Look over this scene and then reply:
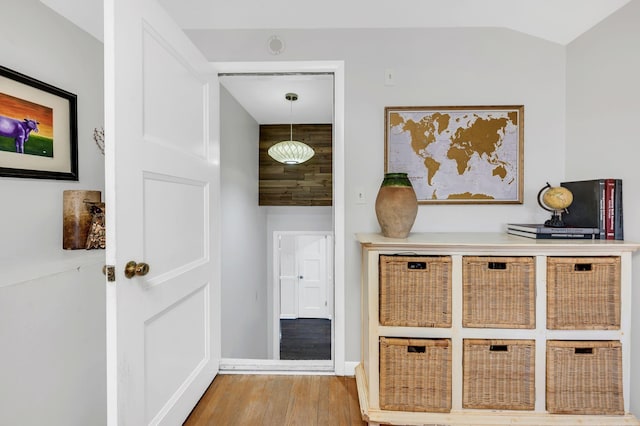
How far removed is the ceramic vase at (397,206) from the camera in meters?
1.70

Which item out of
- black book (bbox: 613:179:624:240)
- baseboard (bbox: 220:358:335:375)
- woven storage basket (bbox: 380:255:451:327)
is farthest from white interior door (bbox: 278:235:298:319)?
black book (bbox: 613:179:624:240)

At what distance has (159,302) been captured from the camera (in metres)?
1.38

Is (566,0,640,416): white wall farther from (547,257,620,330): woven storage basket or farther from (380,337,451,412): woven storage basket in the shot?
(380,337,451,412): woven storage basket

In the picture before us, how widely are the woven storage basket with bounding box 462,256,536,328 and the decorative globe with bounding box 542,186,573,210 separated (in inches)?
17.0

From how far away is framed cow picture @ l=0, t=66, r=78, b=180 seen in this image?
1.33 m

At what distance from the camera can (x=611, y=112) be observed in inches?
67.5

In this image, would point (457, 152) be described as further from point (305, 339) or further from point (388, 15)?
point (305, 339)

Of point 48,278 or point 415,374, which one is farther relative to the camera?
point 415,374

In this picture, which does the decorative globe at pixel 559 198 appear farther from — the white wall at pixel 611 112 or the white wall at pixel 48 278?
the white wall at pixel 48 278

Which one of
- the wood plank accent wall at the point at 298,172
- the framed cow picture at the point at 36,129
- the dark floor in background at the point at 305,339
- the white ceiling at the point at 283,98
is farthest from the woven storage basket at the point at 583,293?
the dark floor in background at the point at 305,339

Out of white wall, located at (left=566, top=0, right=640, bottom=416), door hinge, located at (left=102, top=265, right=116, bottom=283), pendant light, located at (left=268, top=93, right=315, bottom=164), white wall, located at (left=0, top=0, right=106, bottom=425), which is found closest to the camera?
door hinge, located at (left=102, top=265, right=116, bottom=283)

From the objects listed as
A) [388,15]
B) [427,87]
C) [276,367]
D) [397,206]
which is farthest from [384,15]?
[276,367]

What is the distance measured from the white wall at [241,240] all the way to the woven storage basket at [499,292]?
2126mm

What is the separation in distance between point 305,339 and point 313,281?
96 cm
